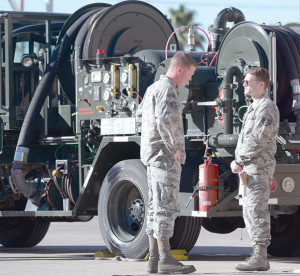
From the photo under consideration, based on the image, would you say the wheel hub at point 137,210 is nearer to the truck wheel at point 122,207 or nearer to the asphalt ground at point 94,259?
the truck wheel at point 122,207

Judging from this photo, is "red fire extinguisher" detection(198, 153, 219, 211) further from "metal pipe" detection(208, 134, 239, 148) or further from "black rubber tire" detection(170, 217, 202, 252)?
"black rubber tire" detection(170, 217, 202, 252)

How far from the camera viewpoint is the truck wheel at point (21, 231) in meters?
13.6

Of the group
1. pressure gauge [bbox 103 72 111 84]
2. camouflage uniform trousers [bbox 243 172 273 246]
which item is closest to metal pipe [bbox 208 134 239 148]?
camouflage uniform trousers [bbox 243 172 273 246]

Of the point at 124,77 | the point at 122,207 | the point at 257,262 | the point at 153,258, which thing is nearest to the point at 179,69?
the point at 153,258

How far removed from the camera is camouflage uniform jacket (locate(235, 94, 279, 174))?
8.86 meters

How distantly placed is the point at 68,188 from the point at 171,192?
9.81 ft

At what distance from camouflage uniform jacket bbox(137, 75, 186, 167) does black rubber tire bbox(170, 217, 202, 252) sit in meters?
1.65

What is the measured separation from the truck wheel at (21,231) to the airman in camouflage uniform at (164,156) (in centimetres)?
495

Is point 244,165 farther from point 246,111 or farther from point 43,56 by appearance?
point 43,56

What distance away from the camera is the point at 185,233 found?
10406mm

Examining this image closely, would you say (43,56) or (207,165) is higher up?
(43,56)

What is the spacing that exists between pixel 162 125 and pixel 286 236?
11.2 ft

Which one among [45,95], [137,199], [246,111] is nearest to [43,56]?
[45,95]

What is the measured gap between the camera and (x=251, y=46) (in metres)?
9.94
